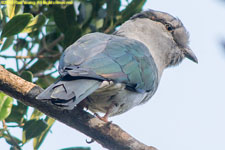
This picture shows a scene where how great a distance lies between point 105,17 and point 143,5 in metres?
0.46

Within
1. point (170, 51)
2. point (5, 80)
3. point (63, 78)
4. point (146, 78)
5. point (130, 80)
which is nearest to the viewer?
point (63, 78)

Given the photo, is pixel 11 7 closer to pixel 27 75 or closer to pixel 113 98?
pixel 27 75

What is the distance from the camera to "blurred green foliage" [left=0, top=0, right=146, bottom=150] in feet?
11.1

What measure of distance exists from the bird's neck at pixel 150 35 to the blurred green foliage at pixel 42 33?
0.20m

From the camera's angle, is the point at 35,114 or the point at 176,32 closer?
the point at 35,114

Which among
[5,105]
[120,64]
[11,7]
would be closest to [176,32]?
[120,64]

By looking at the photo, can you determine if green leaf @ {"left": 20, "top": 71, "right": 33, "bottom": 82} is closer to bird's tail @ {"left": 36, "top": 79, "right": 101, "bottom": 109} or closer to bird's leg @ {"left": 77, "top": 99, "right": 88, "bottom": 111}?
bird's leg @ {"left": 77, "top": 99, "right": 88, "bottom": 111}

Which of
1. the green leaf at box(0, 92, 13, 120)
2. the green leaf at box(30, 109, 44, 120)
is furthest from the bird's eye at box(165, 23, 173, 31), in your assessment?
the green leaf at box(0, 92, 13, 120)

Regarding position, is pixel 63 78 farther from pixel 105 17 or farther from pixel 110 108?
pixel 105 17

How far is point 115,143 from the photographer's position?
2922 millimetres

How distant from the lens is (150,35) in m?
4.52

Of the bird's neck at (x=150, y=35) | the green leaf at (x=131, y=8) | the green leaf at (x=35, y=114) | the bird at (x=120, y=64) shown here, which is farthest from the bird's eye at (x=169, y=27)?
the green leaf at (x=35, y=114)

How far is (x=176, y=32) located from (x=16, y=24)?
2010 millimetres

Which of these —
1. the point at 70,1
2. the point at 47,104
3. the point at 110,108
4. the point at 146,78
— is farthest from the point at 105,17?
the point at 47,104
